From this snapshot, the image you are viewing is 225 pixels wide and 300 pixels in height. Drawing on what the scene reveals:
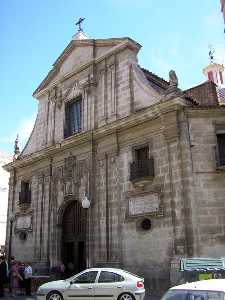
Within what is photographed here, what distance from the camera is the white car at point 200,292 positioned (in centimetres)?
505

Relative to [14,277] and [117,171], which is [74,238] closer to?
[14,277]

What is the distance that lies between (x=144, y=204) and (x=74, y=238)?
212 inches

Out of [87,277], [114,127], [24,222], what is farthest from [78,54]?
[87,277]

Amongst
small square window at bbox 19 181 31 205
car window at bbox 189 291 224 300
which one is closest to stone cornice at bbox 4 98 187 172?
small square window at bbox 19 181 31 205

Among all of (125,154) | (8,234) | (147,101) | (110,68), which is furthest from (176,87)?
(8,234)

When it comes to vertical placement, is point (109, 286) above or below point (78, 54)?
below

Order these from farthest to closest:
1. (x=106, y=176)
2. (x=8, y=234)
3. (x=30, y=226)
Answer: (x=8, y=234)
(x=30, y=226)
(x=106, y=176)

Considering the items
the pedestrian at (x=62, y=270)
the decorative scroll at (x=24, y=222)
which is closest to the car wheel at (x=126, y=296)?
the pedestrian at (x=62, y=270)

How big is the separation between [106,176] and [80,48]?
8.84 metres

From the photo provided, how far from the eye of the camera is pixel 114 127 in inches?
745

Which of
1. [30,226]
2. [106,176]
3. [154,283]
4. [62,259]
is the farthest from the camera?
[30,226]

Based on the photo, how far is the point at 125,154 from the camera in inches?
728

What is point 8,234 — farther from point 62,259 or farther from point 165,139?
point 165,139

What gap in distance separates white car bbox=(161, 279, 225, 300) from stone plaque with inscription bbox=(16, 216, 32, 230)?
726 inches
